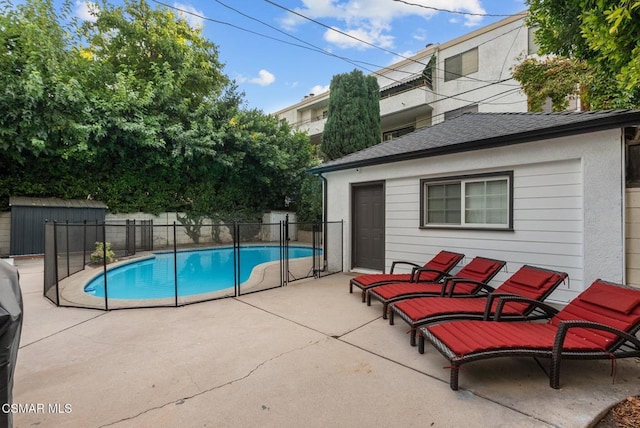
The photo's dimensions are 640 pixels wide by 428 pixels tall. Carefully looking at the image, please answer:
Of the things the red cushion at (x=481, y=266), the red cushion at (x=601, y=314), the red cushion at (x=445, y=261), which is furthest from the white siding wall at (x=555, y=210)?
the red cushion at (x=601, y=314)

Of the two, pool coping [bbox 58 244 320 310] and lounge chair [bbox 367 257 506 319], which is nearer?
lounge chair [bbox 367 257 506 319]

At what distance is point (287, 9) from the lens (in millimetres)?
7641

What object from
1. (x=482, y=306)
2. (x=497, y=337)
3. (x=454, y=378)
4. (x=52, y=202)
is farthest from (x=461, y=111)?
(x=52, y=202)

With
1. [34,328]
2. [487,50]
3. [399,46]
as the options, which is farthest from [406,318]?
[487,50]

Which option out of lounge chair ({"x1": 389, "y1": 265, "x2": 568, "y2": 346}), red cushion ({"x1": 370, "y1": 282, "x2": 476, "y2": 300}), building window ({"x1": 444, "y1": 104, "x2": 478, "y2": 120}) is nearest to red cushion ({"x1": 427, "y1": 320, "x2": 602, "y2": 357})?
lounge chair ({"x1": 389, "y1": 265, "x2": 568, "y2": 346})

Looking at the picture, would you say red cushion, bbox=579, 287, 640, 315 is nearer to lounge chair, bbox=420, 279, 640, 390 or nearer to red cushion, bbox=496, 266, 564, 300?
lounge chair, bbox=420, 279, 640, 390

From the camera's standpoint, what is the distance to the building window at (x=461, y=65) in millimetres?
15984

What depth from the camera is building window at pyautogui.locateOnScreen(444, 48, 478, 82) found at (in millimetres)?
15984

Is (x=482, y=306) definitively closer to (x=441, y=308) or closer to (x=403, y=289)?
(x=441, y=308)

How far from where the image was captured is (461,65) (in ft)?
54.0

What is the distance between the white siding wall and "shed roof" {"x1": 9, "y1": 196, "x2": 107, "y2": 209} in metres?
12.2

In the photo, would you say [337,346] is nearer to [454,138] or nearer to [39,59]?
[454,138]

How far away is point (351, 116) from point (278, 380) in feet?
46.7

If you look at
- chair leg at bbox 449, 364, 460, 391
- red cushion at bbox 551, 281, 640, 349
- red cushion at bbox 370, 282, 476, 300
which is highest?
red cushion at bbox 551, 281, 640, 349
